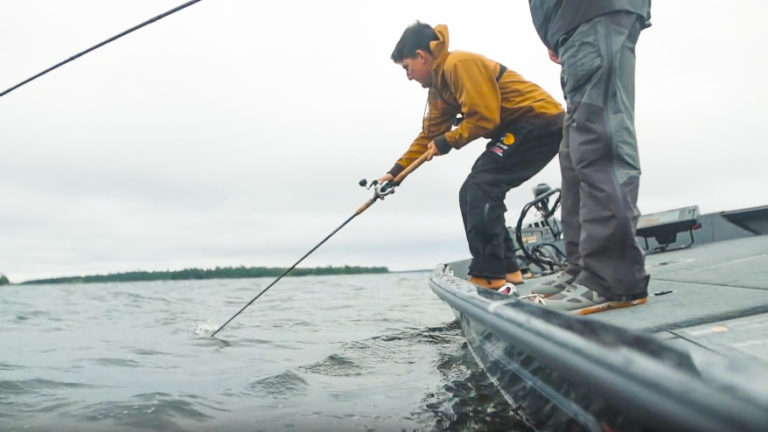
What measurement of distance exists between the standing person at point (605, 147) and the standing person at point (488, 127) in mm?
1037

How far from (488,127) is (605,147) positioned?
1.21 m

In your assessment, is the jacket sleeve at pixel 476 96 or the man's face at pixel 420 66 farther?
the man's face at pixel 420 66

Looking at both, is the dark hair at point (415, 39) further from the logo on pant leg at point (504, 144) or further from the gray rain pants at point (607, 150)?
the gray rain pants at point (607, 150)

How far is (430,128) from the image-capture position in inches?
161

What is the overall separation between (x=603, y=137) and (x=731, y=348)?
1.05 meters

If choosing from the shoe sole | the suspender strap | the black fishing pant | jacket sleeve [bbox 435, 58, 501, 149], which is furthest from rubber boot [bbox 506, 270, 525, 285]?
the shoe sole

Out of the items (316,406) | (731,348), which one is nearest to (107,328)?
(316,406)

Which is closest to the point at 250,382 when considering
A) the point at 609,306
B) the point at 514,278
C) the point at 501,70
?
the point at 514,278

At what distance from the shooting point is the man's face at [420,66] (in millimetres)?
3467

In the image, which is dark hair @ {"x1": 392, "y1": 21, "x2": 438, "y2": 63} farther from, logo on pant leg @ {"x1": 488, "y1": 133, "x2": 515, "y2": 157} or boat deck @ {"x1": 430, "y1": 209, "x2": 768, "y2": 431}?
boat deck @ {"x1": 430, "y1": 209, "x2": 768, "y2": 431}

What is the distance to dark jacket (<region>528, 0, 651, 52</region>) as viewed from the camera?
2057 millimetres

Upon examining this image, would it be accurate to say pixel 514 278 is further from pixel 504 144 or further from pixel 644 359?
pixel 644 359

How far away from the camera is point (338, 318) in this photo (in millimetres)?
7910

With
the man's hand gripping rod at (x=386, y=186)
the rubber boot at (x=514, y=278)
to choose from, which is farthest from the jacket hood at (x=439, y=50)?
the rubber boot at (x=514, y=278)
